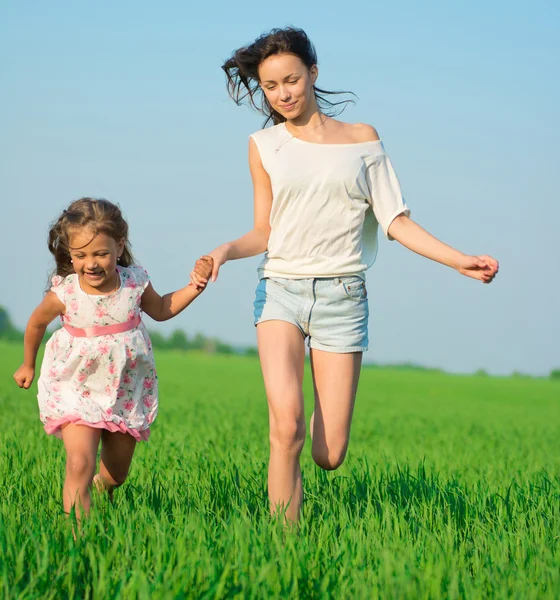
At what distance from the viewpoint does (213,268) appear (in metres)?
4.23

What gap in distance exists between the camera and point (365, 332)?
4.41 m

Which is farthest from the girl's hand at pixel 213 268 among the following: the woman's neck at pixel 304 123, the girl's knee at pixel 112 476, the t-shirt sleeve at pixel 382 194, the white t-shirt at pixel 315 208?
the girl's knee at pixel 112 476

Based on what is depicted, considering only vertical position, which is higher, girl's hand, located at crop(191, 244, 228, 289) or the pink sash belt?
girl's hand, located at crop(191, 244, 228, 289)

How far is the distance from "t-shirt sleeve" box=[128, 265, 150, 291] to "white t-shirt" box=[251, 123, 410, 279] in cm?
64

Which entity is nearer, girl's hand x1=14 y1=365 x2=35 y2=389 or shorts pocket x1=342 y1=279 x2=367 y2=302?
shorts pocket x1=342 y1=279 x2=367 y2=302

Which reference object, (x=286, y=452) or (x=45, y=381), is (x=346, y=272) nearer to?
(x=286, y=452)

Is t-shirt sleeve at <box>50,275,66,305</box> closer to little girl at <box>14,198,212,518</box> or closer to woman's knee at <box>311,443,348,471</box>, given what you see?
little girl at <box>14,198,212,518</box>

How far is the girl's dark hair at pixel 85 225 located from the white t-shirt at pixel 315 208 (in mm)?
769

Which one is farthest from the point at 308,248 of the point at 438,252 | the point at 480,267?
the point at 480,267

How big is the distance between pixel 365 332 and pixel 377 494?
1144mm

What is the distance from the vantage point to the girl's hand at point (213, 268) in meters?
4.21

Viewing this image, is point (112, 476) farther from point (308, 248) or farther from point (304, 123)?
point (304, 123)

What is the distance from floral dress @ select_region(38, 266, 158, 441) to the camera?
4.41 m

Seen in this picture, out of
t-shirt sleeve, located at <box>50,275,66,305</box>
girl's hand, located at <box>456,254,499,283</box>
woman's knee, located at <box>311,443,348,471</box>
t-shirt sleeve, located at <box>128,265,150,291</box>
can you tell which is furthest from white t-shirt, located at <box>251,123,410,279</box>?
t-shirt sleeve, located at <box>50,275,66,305</box>
